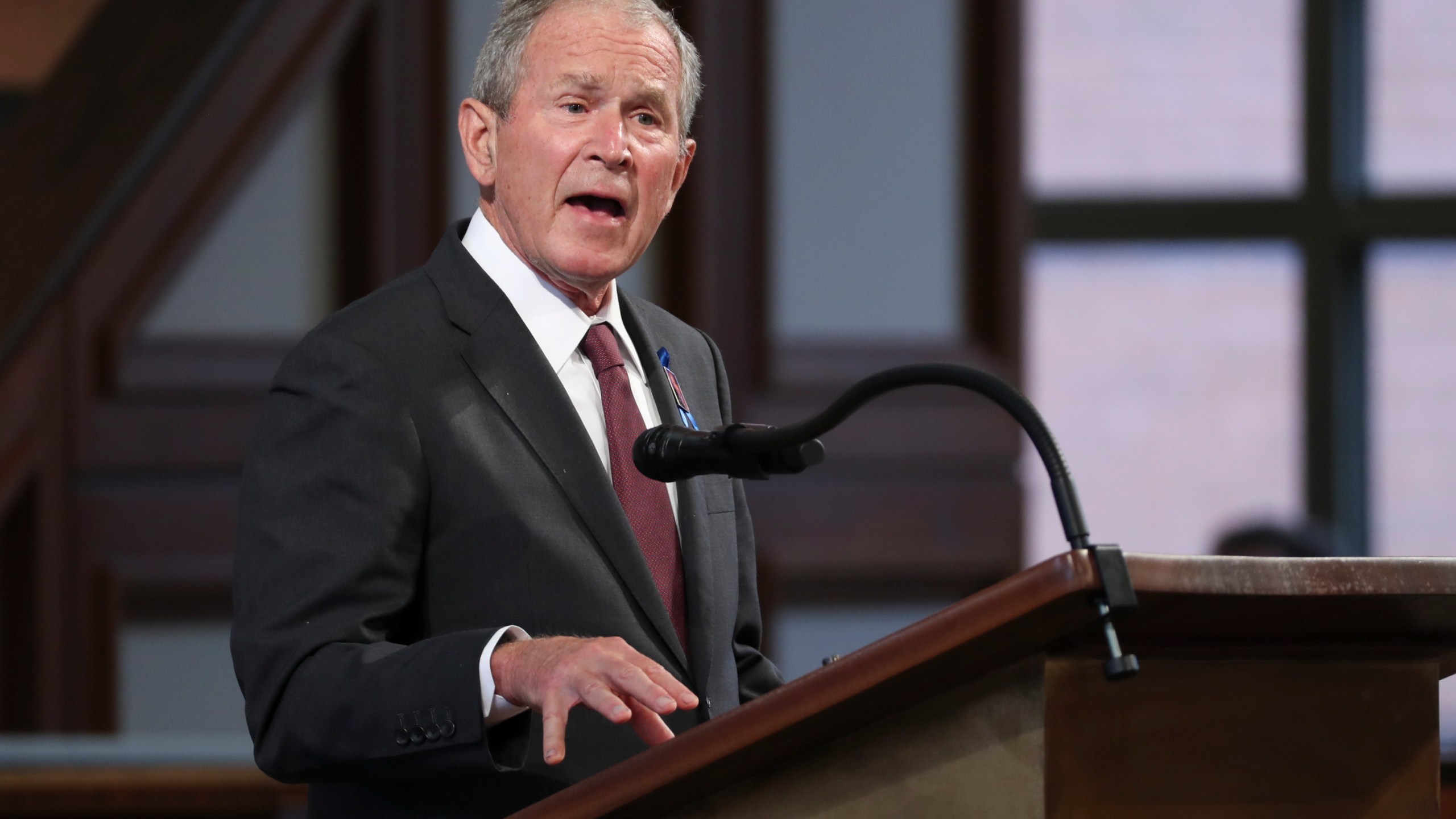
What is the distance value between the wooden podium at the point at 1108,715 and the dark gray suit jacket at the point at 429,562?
0.24 m

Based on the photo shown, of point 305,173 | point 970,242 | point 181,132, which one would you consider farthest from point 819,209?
point 181,132

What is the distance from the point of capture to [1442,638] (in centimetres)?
96

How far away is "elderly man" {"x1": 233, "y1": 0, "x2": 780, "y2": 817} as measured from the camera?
3.47 feet

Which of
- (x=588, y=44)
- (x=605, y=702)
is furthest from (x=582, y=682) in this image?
(x=588, y=44)

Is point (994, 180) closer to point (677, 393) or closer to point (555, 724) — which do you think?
point (677, 393)

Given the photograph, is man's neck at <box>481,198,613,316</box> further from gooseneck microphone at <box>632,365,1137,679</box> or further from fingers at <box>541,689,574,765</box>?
fingers at <box>541,689,574,765</box>

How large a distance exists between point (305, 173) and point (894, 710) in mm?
2785

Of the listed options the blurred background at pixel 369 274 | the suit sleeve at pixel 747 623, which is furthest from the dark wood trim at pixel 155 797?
the suit sleeve at pixel 747 623

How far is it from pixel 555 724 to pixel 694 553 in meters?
0.41

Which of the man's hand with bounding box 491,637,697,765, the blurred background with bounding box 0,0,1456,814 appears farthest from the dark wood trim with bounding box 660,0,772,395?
the man's hand with bounding box 491,637,697,765

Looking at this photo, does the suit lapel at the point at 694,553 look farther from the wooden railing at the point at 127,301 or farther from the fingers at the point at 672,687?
the wooden railing at the point at 127,301

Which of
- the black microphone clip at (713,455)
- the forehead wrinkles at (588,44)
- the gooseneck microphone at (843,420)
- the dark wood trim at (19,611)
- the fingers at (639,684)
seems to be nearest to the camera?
the gooseneck microphone at (843,420)

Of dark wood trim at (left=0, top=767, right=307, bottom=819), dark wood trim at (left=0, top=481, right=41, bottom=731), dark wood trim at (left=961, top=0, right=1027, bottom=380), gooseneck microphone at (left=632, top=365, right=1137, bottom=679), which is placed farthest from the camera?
dark wood trim at (left=961, top=0, right=1027, bottom=380)

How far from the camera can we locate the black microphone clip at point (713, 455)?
3.33ft
